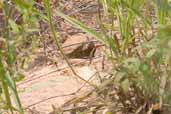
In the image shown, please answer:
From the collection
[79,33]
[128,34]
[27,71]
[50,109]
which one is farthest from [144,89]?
[79,33]

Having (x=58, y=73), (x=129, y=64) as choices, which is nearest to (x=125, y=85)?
(x=129, y=64)

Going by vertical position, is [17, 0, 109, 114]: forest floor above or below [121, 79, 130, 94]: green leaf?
below

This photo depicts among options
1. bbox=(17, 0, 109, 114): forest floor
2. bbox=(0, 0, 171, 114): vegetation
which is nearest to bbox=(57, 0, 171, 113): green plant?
bbox=(0, 0, 171, 114): vegetation

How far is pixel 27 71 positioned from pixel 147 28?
1.04m

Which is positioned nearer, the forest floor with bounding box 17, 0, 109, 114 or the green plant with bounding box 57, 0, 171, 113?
the green plant with bounding box 57, 0, 171, 113

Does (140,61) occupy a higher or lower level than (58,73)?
higher

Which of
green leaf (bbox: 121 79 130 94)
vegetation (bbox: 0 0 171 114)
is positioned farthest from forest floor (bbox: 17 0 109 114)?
green leaf (bbox: 121 79 130 94)

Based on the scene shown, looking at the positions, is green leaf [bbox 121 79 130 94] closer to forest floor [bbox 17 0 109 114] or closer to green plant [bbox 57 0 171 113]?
green plant [bbox 57 0 171 113]

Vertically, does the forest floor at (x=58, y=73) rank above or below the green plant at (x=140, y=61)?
below

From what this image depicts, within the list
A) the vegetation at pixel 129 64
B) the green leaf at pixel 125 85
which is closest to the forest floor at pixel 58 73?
the vegetation at pixel 129 64

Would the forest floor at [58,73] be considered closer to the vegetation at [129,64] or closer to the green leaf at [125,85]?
the vegetation at [129,64]

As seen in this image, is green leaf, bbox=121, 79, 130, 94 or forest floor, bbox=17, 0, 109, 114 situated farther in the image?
forest floor, bbox=17, 0, 109, 114

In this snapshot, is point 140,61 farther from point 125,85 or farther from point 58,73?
point 58,73

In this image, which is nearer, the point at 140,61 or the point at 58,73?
the point at 140,61
